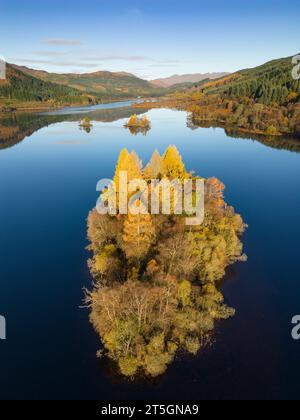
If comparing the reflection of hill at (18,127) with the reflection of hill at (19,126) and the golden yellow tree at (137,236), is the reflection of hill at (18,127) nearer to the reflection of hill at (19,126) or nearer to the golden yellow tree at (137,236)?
the reflection of hill at (19,126)

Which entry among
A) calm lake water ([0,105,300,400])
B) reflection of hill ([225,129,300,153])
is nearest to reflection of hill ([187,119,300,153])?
reflection of hill ([225,129,300,153])

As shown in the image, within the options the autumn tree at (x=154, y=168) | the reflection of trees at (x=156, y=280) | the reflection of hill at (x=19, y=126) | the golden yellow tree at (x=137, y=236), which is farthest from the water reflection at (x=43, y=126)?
the golden yellow tree at (x=137, y=236)

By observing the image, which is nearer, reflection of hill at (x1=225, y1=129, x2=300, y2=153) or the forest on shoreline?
reflection of hill at (x1=225, y1=129, x2=300, y2=153)

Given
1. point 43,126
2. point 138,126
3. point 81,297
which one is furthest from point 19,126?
point 81,297

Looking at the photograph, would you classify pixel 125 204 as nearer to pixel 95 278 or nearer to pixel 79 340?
pixel 95 278

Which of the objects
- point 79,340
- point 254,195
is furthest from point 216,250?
point 254,195

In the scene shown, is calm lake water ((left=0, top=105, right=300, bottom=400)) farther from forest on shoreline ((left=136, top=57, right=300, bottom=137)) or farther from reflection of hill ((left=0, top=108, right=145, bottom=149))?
forest on shoreline ((left=136, top=57, right=300, bottom=137))

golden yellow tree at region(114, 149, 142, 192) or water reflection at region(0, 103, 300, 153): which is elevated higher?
water reflection at region(0, 103, 300, 153)
